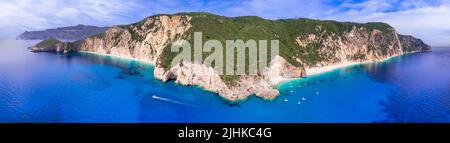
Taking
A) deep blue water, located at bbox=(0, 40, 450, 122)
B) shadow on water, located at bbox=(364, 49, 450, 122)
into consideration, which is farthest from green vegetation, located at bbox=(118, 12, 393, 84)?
shadow on water, located at bbox=(364, 49, 450, 122)

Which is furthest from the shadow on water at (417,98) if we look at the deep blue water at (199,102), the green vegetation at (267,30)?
the green vegetation at (267,30)

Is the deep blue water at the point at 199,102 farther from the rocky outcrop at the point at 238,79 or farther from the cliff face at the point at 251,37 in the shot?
the cliff face at the point at 251,37

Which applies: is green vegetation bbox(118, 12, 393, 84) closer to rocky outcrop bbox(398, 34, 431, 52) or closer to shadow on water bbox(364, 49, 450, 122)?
shadow on water bbox(364, 49, 450, 122)

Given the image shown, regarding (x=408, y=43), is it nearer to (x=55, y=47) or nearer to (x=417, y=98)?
(x=417, y=98)

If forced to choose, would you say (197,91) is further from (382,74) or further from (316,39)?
(316,39)

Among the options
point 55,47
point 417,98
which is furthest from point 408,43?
point 55,47
